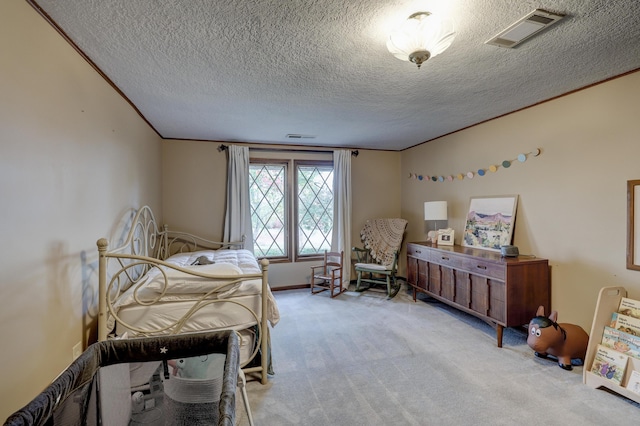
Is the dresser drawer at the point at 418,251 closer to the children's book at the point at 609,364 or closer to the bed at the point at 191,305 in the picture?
the children's book at the point at 609,364

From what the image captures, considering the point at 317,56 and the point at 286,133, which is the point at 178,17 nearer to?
the point at 317,56

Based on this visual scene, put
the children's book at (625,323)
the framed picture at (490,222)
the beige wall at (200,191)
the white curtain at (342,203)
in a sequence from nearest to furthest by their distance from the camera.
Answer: the children's book at (625,323), the framed picture at (490,222), the beige wall at (200,191), the white curtain at (342,203)

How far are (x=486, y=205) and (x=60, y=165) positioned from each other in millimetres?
3980

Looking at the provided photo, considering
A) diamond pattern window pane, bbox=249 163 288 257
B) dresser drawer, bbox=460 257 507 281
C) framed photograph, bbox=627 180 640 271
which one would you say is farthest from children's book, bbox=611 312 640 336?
diamond pattern window pane, bbox=249 163 288 257

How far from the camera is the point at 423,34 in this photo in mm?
1527

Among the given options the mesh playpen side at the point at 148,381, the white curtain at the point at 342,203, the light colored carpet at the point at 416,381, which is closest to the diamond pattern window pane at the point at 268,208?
the white curtain at the point at 342,203

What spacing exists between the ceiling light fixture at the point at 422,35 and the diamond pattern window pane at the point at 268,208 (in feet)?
10.8

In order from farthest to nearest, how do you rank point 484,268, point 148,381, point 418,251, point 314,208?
point 314,208 < point 418,251 < point 484,268 < point 148,381

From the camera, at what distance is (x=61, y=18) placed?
1550mm

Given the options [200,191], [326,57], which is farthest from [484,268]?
[200,191]

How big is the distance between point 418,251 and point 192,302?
298 cm

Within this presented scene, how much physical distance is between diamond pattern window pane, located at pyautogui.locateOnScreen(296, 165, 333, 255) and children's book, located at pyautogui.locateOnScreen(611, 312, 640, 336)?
3.49m

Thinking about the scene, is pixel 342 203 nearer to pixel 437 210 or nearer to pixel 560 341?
pixel 437 210

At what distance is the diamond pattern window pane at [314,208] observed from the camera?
4.81 m
